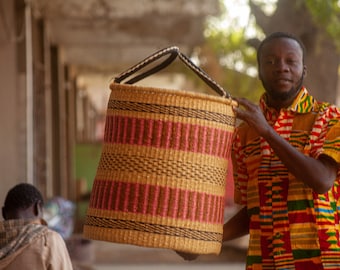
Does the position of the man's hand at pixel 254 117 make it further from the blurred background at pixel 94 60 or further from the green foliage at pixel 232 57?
the green foliage at pixel 232 57

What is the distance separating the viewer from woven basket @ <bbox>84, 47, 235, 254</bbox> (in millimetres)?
2977

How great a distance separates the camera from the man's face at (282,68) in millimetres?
3189

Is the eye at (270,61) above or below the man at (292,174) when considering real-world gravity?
above

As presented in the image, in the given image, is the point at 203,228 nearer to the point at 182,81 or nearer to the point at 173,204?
the point at 173,204

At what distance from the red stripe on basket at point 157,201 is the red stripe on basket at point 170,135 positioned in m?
0.17

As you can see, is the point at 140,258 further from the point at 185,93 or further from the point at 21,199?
the point at 185,93

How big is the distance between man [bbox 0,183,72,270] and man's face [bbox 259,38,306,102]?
1603 mm

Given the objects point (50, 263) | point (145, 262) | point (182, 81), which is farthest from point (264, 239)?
point (182, 81)

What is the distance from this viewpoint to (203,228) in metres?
3.05

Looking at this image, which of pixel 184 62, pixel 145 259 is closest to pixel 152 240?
Answer: pixel 184 62

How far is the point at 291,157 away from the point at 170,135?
47 cm

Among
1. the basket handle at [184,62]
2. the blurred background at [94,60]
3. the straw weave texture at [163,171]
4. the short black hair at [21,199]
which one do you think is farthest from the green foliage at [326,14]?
the straw weave texture at [163,171]

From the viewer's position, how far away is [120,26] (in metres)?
14.4

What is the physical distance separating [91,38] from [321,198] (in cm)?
1350
